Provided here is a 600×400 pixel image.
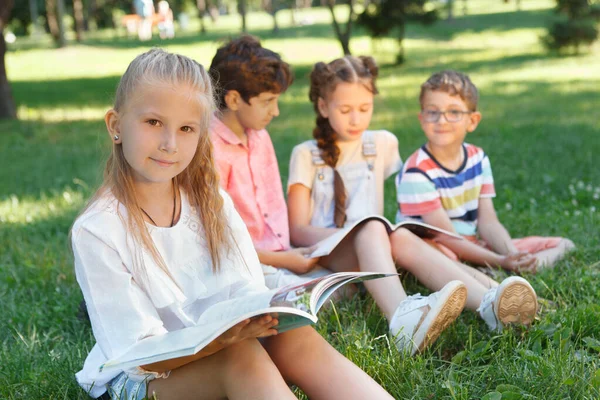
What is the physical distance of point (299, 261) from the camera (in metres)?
3.56

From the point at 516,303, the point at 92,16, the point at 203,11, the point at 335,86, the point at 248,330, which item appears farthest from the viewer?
the point at 203,11

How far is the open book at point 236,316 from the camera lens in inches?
76.4

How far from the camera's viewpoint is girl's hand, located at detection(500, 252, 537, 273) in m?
3.72

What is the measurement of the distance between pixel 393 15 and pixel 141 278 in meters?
14.9

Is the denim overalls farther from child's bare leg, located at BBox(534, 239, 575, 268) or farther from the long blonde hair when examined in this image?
the long blonde hair

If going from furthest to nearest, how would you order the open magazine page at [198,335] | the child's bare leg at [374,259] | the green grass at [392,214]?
1. the child's bare leg at [374,259]
2. the green grass at [392,214]
3. the open magazine page at [198,335]

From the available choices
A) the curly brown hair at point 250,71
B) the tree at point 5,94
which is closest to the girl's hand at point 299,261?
the curly brown hair at point 250,71

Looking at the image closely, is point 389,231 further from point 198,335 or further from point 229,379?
point 198,335

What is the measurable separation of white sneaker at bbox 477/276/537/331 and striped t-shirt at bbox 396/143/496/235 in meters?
0.92

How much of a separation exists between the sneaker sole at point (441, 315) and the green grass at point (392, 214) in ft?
0.22

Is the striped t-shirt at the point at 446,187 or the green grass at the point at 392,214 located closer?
the green grass at the point at 392,214

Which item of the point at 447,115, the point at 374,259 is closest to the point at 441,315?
the point at 374,259

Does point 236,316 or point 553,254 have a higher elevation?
point 236,316

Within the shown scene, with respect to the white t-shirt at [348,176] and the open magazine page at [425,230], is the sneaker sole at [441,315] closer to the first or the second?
the open magazine page at [425,230]
